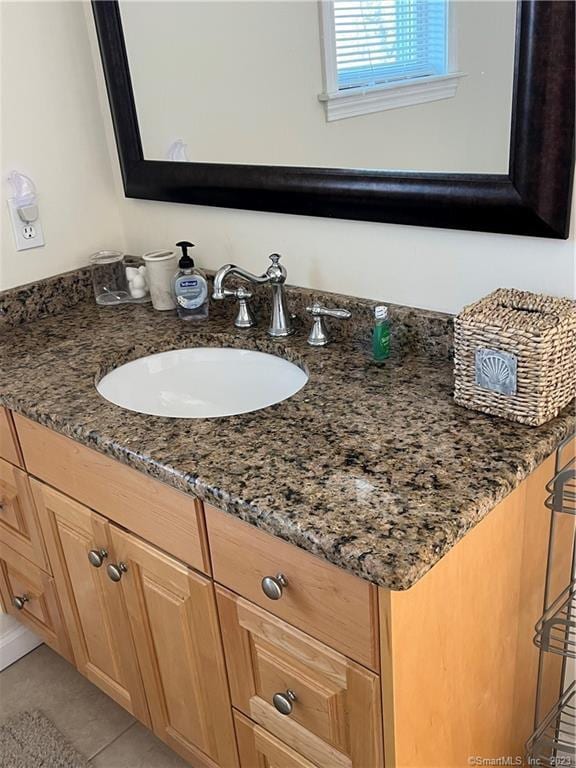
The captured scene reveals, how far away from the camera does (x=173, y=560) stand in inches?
49.1

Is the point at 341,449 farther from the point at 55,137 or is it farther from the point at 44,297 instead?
the point at 55,137

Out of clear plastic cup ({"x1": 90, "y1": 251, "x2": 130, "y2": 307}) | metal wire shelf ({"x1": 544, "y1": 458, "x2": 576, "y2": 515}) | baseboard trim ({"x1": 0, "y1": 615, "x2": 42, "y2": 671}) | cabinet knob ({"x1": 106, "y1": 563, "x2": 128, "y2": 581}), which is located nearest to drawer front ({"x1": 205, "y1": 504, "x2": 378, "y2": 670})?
cabinet knob ({"x1": 106, "y1": 563, "x2": 128, "y2": 581})

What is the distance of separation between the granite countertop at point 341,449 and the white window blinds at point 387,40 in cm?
48

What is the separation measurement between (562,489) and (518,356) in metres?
0.24

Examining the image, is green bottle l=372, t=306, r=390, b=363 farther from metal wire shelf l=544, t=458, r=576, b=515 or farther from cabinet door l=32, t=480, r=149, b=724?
cabinet door l=32, t=480, r=149, b=724

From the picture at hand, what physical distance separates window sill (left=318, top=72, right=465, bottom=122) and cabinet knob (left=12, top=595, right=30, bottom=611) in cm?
128

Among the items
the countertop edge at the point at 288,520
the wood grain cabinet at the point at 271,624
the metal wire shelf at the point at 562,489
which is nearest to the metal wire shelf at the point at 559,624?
the wood grain cabinet at the point at 271,624

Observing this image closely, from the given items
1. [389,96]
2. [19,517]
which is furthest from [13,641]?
[389,96]

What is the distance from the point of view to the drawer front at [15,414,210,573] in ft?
3.86

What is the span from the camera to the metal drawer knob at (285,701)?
114cm

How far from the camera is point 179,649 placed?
4.42 feet

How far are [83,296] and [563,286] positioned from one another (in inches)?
46.7

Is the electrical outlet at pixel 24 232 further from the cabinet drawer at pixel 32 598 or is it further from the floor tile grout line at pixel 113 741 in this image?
the floor tile grout line at pixel 113 741

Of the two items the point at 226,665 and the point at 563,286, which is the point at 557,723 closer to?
the point at 226,665
